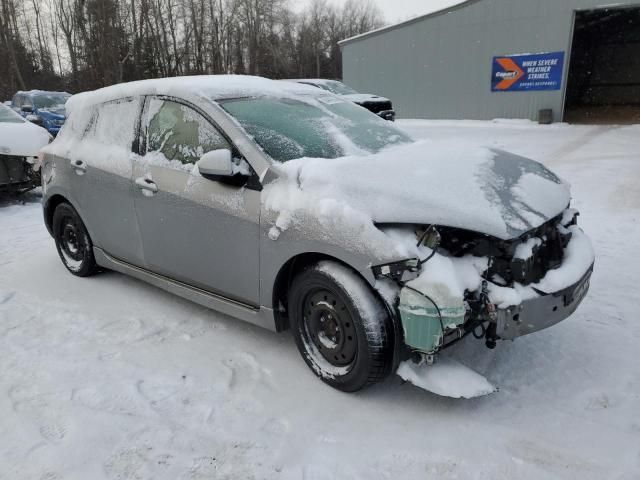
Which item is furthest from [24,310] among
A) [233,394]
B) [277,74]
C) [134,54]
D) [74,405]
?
[277,74]

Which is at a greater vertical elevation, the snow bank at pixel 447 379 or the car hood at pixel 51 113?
the car hood at pixel 51 113

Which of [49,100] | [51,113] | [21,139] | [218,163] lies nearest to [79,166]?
[218,163]

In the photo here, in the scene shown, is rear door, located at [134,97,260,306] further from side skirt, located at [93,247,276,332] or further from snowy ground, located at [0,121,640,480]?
snowy ground, located at [0,121,640,480]

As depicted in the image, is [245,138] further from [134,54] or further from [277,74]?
[277,74]

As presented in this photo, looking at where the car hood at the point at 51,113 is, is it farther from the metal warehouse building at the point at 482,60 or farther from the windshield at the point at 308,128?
the windshield at the point at 308,128

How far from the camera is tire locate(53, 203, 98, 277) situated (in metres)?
4.62

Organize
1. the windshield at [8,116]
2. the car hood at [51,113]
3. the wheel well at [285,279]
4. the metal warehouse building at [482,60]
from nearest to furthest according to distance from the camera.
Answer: the wheel well at [285,279] → the windshield at [8,116] → the car hood at [51,113] → the metal warehouse building at [482,60]

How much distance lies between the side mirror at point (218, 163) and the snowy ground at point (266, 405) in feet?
3.96

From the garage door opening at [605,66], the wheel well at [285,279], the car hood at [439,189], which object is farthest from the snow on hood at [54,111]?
the garage door opening at [605,66]

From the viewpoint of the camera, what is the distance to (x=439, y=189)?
8.93 ft

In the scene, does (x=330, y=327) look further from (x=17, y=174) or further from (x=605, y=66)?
(x=605, y=66)

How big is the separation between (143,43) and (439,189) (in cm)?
4130

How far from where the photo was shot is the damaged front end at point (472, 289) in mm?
2461

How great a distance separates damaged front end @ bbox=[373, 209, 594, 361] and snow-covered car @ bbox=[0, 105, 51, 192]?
6.92 meters
